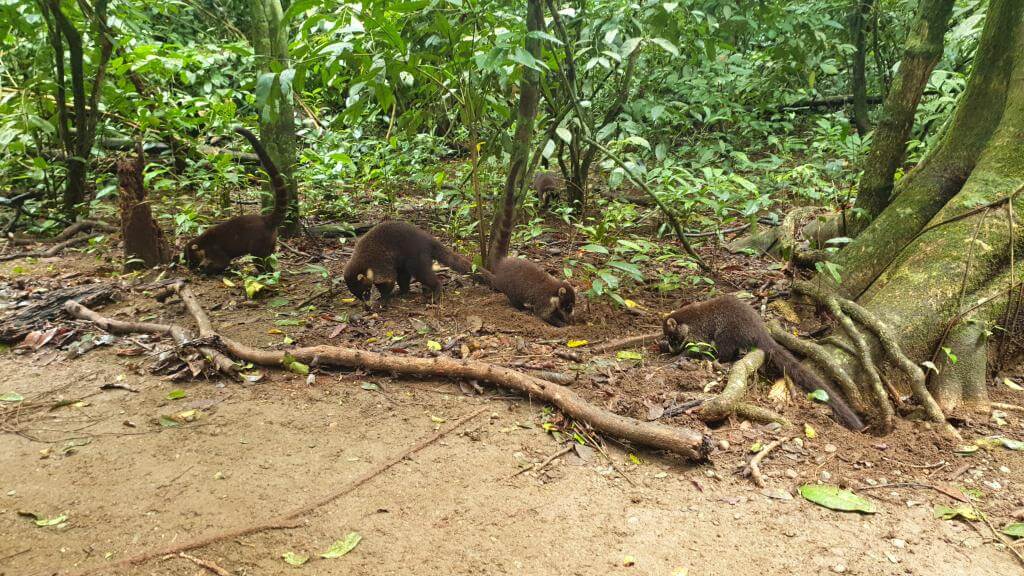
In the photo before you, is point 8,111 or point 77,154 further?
point 77,154

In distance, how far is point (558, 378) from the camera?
3.98m

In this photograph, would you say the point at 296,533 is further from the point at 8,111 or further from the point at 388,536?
the point at 8,111

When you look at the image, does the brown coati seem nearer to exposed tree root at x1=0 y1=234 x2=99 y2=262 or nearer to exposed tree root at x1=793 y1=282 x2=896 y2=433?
exposed tree root at x1=793 y1=282 x2=896 y2=433

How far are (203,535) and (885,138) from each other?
5328mm

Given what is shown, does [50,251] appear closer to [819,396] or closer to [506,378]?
[506,378]

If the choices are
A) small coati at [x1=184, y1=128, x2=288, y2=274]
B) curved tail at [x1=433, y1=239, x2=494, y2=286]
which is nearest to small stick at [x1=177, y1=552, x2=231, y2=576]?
curved tail at [x1=433, y1=239, x2=494, y2=286]

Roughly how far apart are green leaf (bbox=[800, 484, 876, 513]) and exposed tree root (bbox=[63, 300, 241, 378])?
3.50 metres

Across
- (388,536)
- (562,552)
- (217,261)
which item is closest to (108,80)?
(217,261)

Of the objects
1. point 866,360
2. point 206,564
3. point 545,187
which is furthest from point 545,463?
point 545,187

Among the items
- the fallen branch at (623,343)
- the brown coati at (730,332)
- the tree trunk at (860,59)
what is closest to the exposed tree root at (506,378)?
the fallen branch at (623,343)

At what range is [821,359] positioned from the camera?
4.01 m

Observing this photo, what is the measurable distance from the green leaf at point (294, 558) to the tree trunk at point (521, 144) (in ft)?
11.4

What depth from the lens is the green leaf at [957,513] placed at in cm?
276

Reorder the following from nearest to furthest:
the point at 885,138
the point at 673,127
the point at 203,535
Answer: the point at 203,535 → the point at 885,138 → the point at 673,127
